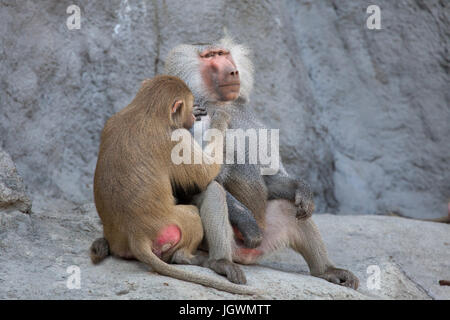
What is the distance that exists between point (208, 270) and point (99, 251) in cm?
75

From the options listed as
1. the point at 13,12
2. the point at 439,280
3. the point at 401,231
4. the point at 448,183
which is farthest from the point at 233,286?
the point at 448,183

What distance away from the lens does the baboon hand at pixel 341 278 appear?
15.2 feet

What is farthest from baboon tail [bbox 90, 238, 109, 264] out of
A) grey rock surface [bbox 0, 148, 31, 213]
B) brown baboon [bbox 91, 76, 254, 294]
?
grey rock surface [bbox 0, 148, 31, 213]

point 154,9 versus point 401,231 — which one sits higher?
point 154,9

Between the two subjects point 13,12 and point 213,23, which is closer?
point 13,12

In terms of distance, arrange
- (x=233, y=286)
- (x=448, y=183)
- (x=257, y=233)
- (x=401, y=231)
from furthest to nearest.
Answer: (x=448, y=183)
(x=401, y=231)
(x=257, y=233)
(x=233, y=286)

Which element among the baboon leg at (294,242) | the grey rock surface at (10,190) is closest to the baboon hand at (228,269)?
the baboon leg at (294,242)

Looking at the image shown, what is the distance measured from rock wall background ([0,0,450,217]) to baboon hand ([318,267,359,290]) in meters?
2.87

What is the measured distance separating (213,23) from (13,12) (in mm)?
2151

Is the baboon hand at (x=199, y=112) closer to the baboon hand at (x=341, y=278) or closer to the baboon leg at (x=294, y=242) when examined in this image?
the baboon leg at (x=294, y=242)

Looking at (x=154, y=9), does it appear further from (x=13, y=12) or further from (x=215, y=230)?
(x=215, y=230)

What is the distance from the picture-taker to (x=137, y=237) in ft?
13.4

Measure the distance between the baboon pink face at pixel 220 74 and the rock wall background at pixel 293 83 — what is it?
2.20m

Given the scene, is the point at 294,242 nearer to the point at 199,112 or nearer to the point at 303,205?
the point at 303,205
